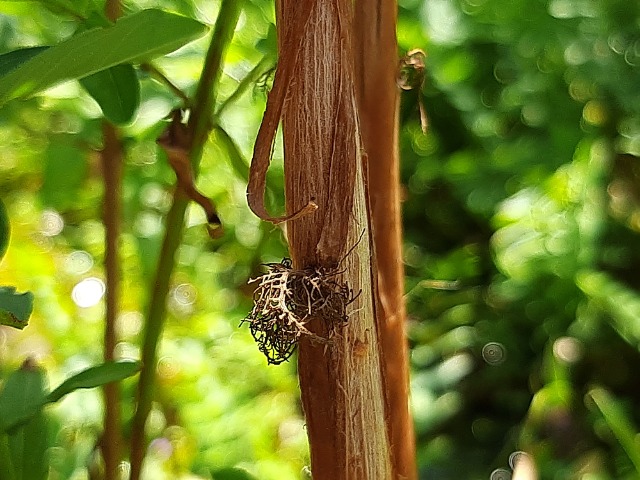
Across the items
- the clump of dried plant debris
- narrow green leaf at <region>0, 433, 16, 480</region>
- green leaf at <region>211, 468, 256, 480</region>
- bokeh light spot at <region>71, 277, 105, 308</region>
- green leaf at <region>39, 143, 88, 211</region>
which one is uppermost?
green leaf at <region>39, 143, 88, 211</region>

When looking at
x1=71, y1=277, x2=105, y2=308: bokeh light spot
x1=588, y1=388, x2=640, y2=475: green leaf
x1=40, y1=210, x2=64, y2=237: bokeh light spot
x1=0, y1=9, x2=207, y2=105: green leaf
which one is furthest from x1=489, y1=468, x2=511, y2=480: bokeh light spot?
x1=0, y1=9, x2=207, y2=105: green leaf

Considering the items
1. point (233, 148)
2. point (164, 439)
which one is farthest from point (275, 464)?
point (233, 148)

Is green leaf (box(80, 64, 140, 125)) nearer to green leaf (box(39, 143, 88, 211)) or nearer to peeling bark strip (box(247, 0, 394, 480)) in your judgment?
peeling bark strip (box(247, 0, 394, 480))

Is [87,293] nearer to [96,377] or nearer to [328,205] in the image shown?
[96,377]

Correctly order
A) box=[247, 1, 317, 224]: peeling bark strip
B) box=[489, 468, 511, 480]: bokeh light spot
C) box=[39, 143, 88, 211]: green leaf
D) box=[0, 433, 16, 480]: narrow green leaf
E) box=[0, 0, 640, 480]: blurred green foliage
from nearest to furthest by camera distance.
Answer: box=[247, 1, 317, 224]: peeling bark strip, box=[0, 433, 16, 480]: narrow green leaf, box=[39, 143, 88, 211]: green leaf, box=[0, 0, 640, 480]: blurred green foliage, box=[489, 468, 511, 480]: bokeh light spot

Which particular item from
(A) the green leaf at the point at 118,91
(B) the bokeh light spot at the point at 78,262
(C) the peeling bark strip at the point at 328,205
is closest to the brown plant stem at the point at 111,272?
(A) the green leaf at the point at 118,91

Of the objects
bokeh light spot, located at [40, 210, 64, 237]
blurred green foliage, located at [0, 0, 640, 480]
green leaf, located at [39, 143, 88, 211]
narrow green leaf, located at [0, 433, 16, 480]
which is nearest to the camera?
narrow green leaf, located at [0, 433, 16, 480]

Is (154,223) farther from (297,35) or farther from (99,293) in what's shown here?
(297,35)
